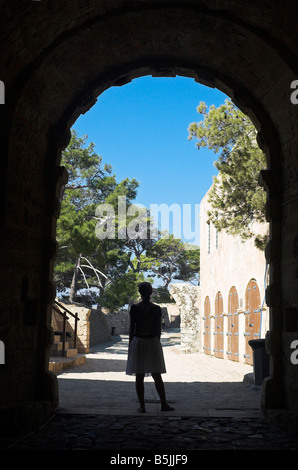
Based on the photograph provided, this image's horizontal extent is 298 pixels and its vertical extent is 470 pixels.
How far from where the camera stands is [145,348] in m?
6.16

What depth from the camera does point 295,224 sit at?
19.5 ft

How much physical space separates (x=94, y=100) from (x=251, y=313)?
29.2 ft

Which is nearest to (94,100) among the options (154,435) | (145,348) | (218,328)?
(145,348)

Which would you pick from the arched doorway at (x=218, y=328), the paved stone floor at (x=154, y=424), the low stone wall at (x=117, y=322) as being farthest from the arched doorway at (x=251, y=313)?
the low stone wall at (x=117, y=322)

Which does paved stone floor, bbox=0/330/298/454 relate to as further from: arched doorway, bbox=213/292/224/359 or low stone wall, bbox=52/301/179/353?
low stone wall, bbox=52/301/179/353

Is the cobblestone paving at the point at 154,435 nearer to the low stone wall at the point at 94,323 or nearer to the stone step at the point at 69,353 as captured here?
the stone step at the point at 69,353

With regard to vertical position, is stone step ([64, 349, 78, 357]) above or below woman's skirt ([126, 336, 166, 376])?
below

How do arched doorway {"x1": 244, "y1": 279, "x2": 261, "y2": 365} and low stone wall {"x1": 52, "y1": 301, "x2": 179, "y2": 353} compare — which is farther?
low stone wall {"x1": 52, "y1": 301, "x2": 179, "y2": 353}

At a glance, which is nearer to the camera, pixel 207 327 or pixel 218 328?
pixel 218 328

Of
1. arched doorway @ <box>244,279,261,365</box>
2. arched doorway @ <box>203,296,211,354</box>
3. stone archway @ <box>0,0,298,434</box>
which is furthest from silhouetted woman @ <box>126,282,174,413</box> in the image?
arched doorway @ <box>203,296,211,354</box>

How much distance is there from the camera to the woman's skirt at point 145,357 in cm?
607

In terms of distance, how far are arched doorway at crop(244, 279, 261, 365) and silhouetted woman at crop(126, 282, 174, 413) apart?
25.7 feet

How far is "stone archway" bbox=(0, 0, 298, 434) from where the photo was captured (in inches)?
212

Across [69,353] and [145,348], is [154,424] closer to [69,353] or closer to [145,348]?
[145,348]
